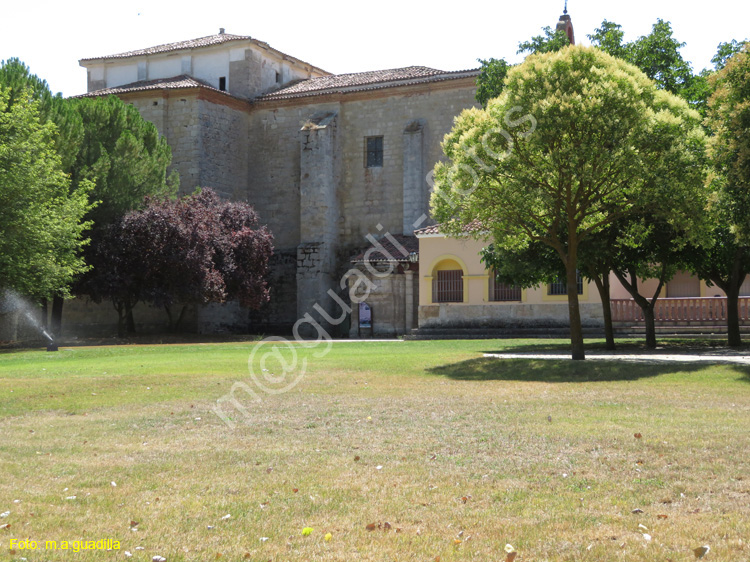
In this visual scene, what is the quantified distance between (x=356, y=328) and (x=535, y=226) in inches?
658

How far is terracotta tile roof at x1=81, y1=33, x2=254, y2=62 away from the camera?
1631 inches

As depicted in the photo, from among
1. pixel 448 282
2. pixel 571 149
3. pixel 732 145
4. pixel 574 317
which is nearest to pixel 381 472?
pixel 571 149

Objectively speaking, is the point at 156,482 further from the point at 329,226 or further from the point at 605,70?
the point at 329,226

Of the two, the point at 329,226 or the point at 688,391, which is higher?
the point at 329,226

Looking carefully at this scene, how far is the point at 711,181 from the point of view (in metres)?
16.3

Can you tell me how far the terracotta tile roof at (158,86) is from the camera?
1559 inches

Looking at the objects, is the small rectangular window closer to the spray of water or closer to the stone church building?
the stone church building

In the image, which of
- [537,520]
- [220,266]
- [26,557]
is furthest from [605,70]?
[220,266]

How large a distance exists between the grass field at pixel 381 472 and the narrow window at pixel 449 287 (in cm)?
1910

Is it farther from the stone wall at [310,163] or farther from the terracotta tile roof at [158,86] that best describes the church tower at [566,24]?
the terracotta tile roof at [158,86]

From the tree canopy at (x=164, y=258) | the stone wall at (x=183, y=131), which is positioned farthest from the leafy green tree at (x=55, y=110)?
the stone wall at (x=183, y=131)

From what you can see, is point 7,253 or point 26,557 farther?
point 7,253

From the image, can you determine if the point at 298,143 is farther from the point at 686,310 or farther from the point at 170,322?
the point at 686,310

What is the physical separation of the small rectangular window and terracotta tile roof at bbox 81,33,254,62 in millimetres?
7782
